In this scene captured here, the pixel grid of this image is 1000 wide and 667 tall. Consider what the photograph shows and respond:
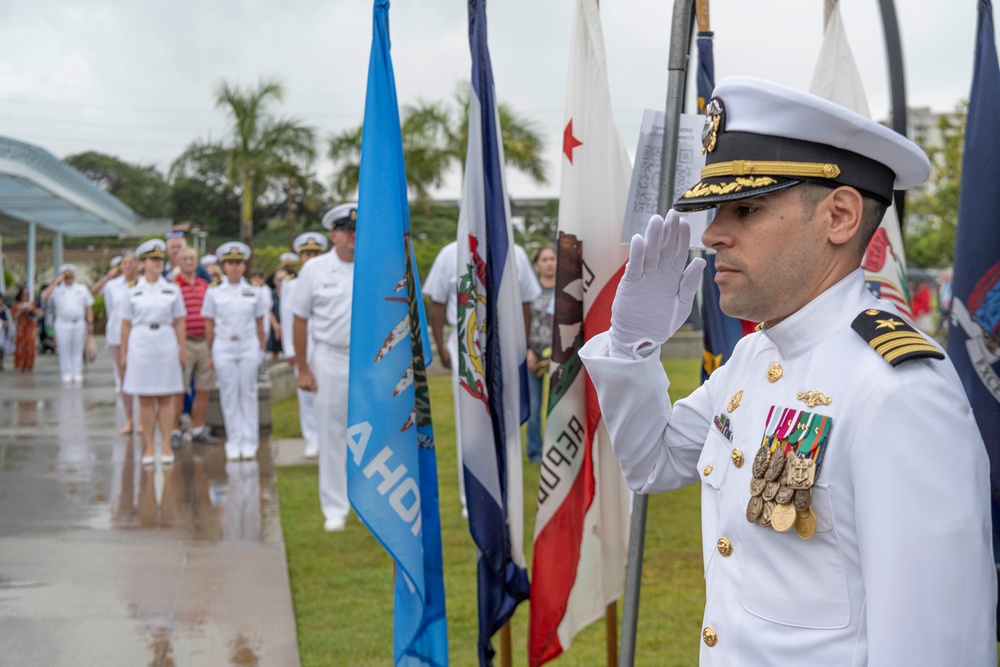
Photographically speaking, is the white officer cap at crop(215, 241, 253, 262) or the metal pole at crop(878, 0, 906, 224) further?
the white officer cap at crop(215, 241, 253, 262)

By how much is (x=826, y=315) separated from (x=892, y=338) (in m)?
0.16

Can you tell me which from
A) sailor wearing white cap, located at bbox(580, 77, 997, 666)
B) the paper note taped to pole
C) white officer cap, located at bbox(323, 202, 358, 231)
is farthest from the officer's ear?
white officer cap, located at bbox(323, 202, 358, 231)

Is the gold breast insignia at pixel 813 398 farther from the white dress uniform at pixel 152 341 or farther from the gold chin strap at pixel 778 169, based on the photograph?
the white dress uniform at pixel 152 341

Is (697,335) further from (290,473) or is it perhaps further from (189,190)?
(189,190)

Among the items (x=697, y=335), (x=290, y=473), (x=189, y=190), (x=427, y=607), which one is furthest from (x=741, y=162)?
(x=189, y=190)

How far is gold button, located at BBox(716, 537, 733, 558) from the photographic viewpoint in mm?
1967

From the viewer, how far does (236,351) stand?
33.8 ft

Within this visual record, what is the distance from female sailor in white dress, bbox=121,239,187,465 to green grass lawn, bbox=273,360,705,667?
1.77 meters

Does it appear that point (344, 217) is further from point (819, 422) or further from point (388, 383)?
point (819, 422)

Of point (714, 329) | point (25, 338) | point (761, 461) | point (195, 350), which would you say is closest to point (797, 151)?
point (761, 461)

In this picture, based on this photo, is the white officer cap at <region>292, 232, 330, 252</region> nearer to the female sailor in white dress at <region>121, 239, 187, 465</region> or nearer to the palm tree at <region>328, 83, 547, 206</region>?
the female sailor in white dress at <region>121, 239, 187, 465</region>

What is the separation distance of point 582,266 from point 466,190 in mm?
517

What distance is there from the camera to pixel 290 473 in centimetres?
970

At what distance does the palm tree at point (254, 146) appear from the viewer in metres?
33.3
